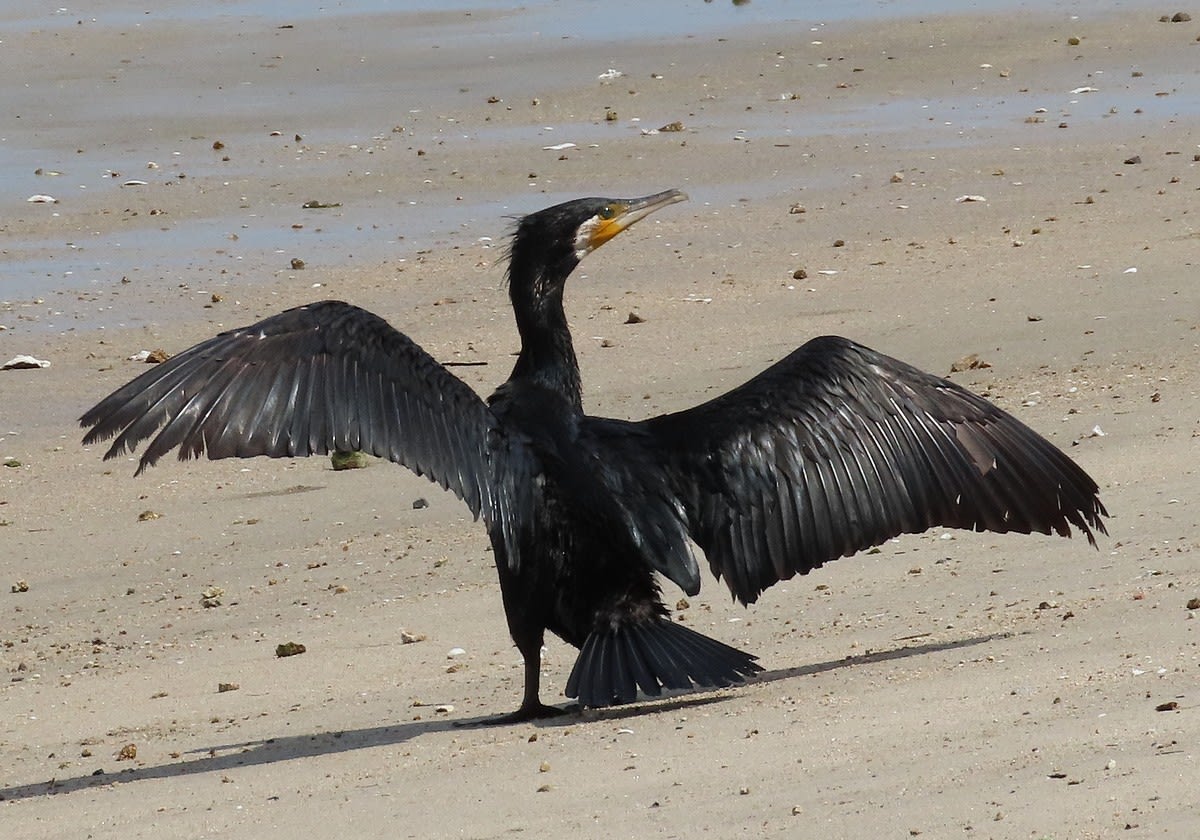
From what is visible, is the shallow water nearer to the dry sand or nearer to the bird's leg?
the dry sand

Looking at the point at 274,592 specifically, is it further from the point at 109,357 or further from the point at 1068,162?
the point at 1068,162

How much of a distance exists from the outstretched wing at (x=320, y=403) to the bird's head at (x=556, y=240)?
623 mm

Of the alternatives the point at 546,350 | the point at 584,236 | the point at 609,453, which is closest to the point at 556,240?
the point at 584,236

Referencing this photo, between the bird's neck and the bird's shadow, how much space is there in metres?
1.04

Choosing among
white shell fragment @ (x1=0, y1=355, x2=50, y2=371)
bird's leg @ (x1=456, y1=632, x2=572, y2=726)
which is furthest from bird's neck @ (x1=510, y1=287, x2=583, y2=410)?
white shell fragment @ (x1=0, y1=355, x2=50, y2=371)

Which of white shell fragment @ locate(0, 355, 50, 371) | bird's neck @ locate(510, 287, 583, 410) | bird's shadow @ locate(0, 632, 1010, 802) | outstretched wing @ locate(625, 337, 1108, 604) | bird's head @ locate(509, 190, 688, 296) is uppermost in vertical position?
white shell fragment @ locate(0, 355, 50, 371)

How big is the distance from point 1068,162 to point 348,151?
598 cm

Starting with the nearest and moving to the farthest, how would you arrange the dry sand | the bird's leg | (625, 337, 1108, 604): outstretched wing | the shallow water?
the dry sand → the bird's leg → (625, 337, 1108, 604): outstretched wing → the shallow water

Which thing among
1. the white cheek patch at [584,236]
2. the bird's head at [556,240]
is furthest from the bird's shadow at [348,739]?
the white cheek patch at [584,236]

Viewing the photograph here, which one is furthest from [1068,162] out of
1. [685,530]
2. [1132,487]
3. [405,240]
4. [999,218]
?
[685,530]

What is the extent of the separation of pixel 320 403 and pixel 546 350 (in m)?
0.90

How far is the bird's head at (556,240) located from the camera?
705 centimetres

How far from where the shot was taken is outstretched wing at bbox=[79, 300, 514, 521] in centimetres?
624

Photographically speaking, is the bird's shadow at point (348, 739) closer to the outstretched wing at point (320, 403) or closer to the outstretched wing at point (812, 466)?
the outstretched wing at point (812, 466)
